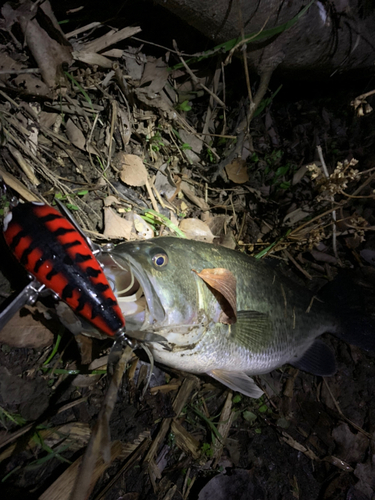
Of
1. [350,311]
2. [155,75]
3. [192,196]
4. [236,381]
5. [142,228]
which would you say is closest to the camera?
[236,381]

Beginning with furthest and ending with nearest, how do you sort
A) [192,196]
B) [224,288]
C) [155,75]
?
1. [192,196]
2. [155,75]
3. [224,288]

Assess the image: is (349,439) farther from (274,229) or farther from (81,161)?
(81,161)

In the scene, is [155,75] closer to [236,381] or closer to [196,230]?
[196,230]

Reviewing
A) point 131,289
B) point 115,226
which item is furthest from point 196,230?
point 131,289

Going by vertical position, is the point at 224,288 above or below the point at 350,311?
above

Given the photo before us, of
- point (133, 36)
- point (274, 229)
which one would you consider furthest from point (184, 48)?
point (274, 229)

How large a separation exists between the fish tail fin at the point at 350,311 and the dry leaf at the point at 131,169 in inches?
91.1

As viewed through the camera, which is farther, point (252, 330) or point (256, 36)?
point (256, 36)

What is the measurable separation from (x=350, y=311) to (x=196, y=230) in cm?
199

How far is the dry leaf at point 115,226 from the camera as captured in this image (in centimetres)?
239

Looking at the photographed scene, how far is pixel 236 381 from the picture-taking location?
2314 mm

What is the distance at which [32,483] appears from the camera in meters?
1.96

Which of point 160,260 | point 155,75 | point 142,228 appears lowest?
point 142,228

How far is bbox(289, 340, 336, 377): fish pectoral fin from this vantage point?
9.82ft
